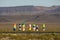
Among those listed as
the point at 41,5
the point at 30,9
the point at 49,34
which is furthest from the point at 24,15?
the point at 49,34

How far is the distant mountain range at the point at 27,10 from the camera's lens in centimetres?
327

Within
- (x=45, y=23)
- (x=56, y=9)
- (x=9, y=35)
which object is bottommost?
(x=9, y=35)

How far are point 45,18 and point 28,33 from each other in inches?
16.4

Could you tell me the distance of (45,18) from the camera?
3.25 meters

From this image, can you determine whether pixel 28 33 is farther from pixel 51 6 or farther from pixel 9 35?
pixel 51 6

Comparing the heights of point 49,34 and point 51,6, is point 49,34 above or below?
below

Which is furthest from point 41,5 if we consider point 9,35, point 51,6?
point 9,35

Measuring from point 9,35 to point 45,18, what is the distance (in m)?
0.74

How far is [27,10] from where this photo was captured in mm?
3320

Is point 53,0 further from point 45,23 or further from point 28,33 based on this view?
point 28,33

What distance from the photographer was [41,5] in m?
3.29

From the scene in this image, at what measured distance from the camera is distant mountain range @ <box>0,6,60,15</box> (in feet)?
10.7

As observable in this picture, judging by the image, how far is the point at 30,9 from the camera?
3.32 metres

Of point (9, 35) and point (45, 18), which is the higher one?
point (45, 18)
